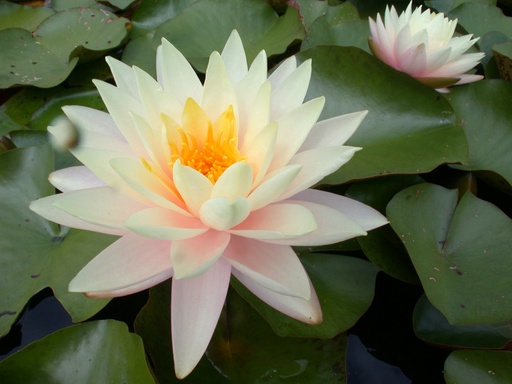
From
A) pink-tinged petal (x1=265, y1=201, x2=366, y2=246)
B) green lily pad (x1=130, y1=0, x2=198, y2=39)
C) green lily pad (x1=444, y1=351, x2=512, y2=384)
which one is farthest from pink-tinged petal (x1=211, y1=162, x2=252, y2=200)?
green lily pad (x1=130, y1=0, x2=198, y2=39)

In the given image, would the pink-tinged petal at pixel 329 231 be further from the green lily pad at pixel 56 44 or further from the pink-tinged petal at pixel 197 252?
the green lily pad at pixel 56 44

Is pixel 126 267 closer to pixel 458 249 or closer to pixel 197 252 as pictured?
pixel 197 252

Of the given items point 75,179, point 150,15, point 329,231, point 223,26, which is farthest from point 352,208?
point 150,15

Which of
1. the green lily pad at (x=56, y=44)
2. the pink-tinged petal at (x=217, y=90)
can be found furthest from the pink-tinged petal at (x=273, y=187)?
the green lily pad at (x=56, y=44)

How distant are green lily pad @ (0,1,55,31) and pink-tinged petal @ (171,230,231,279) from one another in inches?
72.9

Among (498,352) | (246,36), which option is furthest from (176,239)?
(246,36)

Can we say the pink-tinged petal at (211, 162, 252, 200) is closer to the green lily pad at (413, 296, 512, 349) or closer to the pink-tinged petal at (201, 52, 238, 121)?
the pink-tinged petal at (201, 52, 238, 121)

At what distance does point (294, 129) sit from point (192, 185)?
250mm

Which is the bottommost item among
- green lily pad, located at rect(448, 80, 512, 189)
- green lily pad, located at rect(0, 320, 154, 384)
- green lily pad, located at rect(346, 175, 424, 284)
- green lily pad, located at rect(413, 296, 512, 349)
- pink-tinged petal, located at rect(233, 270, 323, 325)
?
green lily pad, located at rect(413, 296, 512, 349)

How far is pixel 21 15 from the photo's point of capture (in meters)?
2.16

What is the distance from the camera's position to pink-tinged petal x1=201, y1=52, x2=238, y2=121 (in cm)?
95

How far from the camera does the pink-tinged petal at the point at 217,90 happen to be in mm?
947

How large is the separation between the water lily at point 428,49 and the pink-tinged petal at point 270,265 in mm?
857

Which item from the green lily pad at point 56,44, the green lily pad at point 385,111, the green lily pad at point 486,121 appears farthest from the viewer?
the green lily pad at point 56,44
